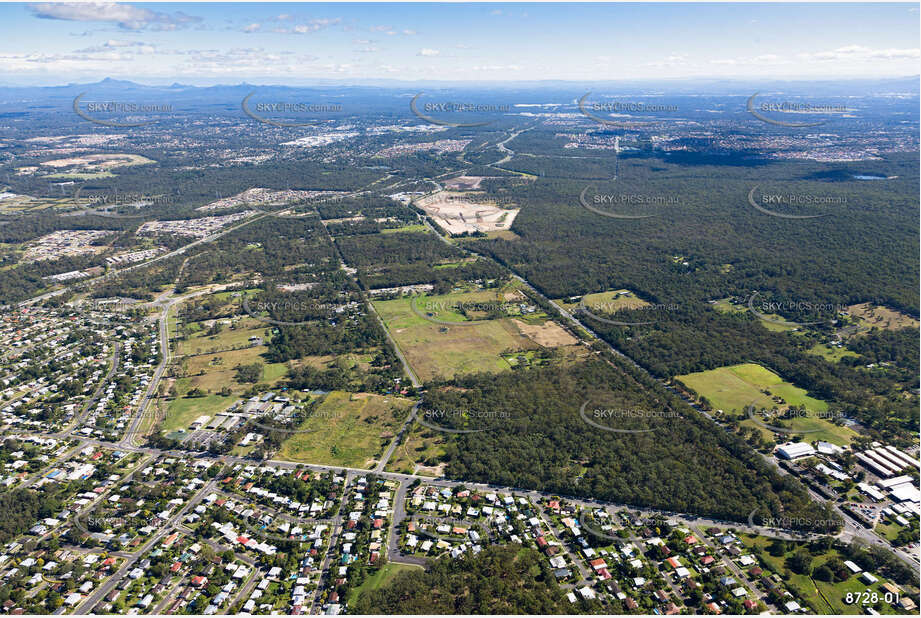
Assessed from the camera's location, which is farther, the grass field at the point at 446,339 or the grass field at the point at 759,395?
the grass field at the point at 446,339

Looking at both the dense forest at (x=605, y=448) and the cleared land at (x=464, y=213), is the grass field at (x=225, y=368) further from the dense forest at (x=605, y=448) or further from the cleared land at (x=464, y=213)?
the cleared land at (x=464, y=213)

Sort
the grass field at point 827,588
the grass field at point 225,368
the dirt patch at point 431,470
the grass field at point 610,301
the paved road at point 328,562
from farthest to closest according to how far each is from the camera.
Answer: the grass field at point 610,301
the grass field at point 225,368
the dirt patch at point 431,470
the paved road at point 328,562
the grass field at point 827,588

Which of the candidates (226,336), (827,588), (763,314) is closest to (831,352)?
(763,314)

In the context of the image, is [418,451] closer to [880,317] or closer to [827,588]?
[827,588]

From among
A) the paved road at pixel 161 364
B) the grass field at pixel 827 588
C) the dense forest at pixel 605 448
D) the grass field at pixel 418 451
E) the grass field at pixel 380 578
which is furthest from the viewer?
the paved road at pixel 161 364

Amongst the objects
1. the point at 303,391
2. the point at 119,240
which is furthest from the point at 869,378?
the point at 119,240

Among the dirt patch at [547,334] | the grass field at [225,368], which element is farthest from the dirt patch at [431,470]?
the dirt patch at [547,334]

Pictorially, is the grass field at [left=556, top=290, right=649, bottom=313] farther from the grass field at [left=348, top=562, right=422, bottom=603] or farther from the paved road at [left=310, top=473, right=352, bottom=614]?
the grass field at [left=348, top=562, right=422, bottom=603]

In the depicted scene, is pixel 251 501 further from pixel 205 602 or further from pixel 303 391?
pixel 303 391
